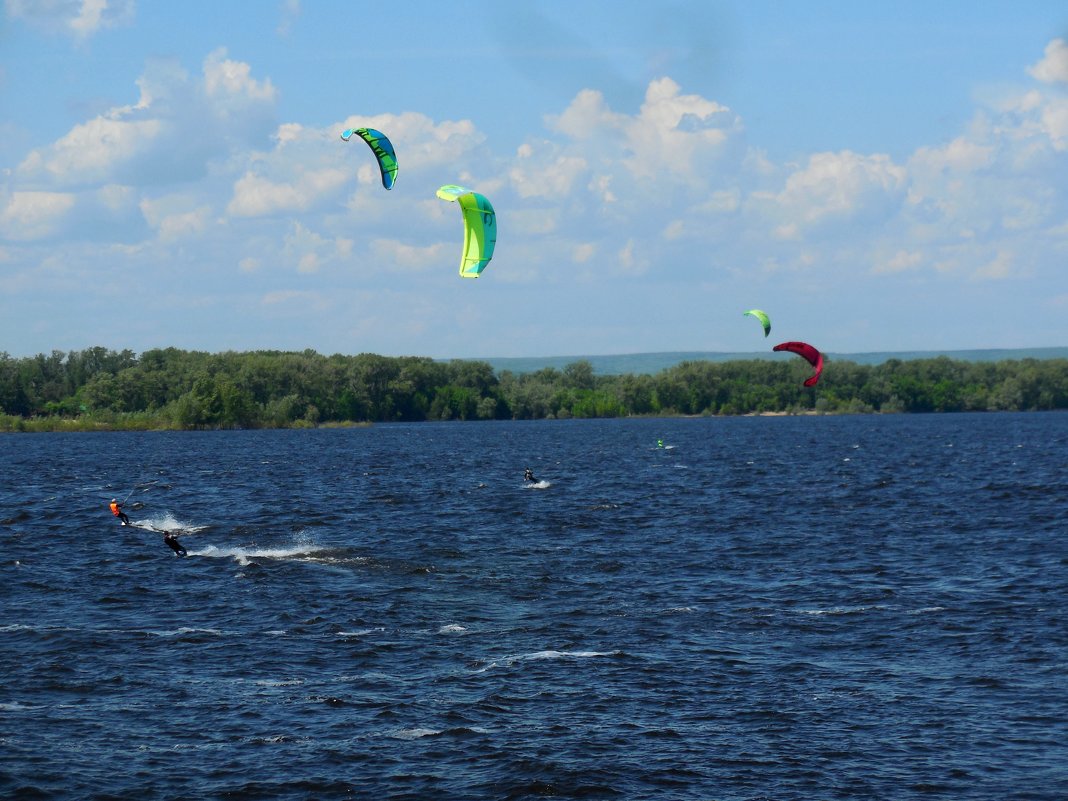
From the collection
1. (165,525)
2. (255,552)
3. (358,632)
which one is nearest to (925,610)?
(358,632)

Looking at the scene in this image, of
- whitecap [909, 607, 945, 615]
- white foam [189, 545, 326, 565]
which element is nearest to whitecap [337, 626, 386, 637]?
white foam [189, 545, 326, 565]

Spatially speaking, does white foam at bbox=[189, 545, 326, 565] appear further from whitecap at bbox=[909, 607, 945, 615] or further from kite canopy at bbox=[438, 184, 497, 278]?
whitecap at bbox=[909, 607, 945, 615]

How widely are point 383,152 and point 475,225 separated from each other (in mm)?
5944

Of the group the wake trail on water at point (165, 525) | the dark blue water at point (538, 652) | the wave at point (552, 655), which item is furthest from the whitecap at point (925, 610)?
the wake trail on water at point (165, 525)

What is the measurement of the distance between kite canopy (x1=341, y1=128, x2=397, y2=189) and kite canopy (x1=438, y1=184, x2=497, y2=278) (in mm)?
3766

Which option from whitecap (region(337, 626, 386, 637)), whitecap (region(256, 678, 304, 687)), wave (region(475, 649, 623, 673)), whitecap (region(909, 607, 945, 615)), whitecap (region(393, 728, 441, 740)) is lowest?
whitecap (region(393, 728, 441, 740))

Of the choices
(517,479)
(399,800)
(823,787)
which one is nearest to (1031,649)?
(823,787)

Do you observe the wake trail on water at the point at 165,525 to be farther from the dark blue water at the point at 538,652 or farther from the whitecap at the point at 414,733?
the whitecap at the point at 414,733

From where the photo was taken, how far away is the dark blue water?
2311 centimetres

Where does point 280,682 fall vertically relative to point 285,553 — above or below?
below

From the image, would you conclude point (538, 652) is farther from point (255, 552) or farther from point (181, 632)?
point (255, 552)

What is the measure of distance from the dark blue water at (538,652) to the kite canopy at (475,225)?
10780mm

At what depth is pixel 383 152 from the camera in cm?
4578

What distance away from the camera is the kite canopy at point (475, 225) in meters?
41.9
